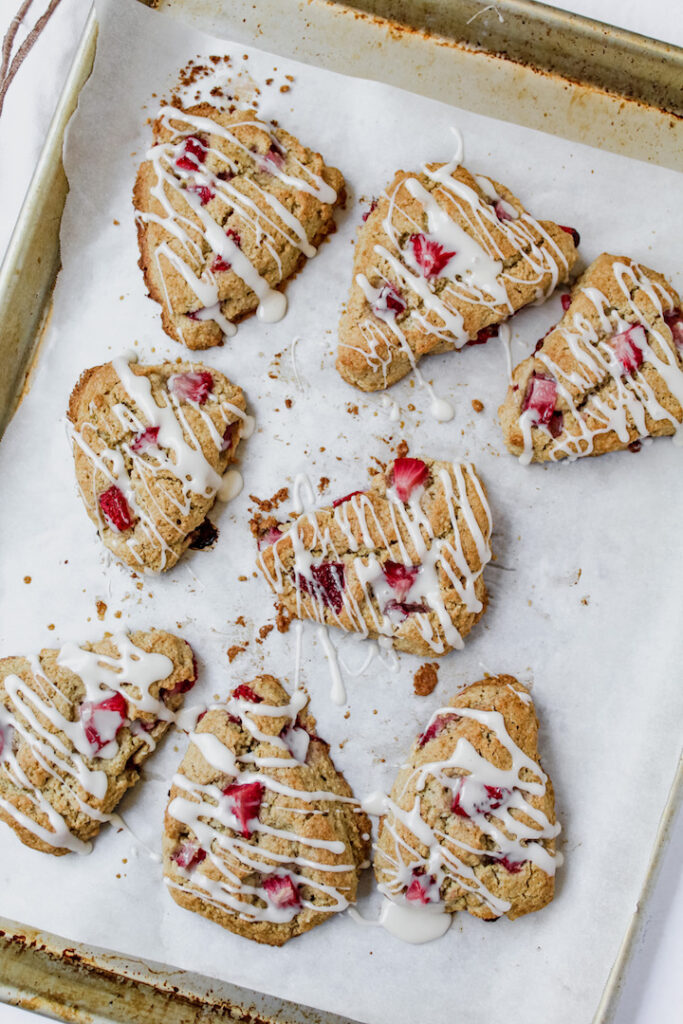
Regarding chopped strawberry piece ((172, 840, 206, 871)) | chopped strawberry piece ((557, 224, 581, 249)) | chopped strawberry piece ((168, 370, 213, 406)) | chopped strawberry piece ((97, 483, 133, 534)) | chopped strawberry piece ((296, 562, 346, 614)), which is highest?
chopped strawberry piece ((557, 224, 581, 249))

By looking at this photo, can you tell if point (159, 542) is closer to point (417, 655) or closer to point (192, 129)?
point (417, 655)

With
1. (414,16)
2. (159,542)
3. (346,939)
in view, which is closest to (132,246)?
(159,542)

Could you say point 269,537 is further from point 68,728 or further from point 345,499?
point 68,728

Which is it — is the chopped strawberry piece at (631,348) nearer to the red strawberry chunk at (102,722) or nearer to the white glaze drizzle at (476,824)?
the white glaze drizzle at (476,824)

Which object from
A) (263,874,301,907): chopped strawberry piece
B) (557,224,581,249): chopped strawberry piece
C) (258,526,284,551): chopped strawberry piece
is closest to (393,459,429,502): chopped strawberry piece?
(258,526,284,551): chopped strawberry piece

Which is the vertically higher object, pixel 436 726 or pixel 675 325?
pixel 675 325

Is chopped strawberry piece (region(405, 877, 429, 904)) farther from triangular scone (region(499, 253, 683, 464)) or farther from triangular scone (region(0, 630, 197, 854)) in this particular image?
triangular scone (region(499, 253, 683, 464))

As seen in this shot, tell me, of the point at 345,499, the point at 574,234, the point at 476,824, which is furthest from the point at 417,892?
the point at 574,234
